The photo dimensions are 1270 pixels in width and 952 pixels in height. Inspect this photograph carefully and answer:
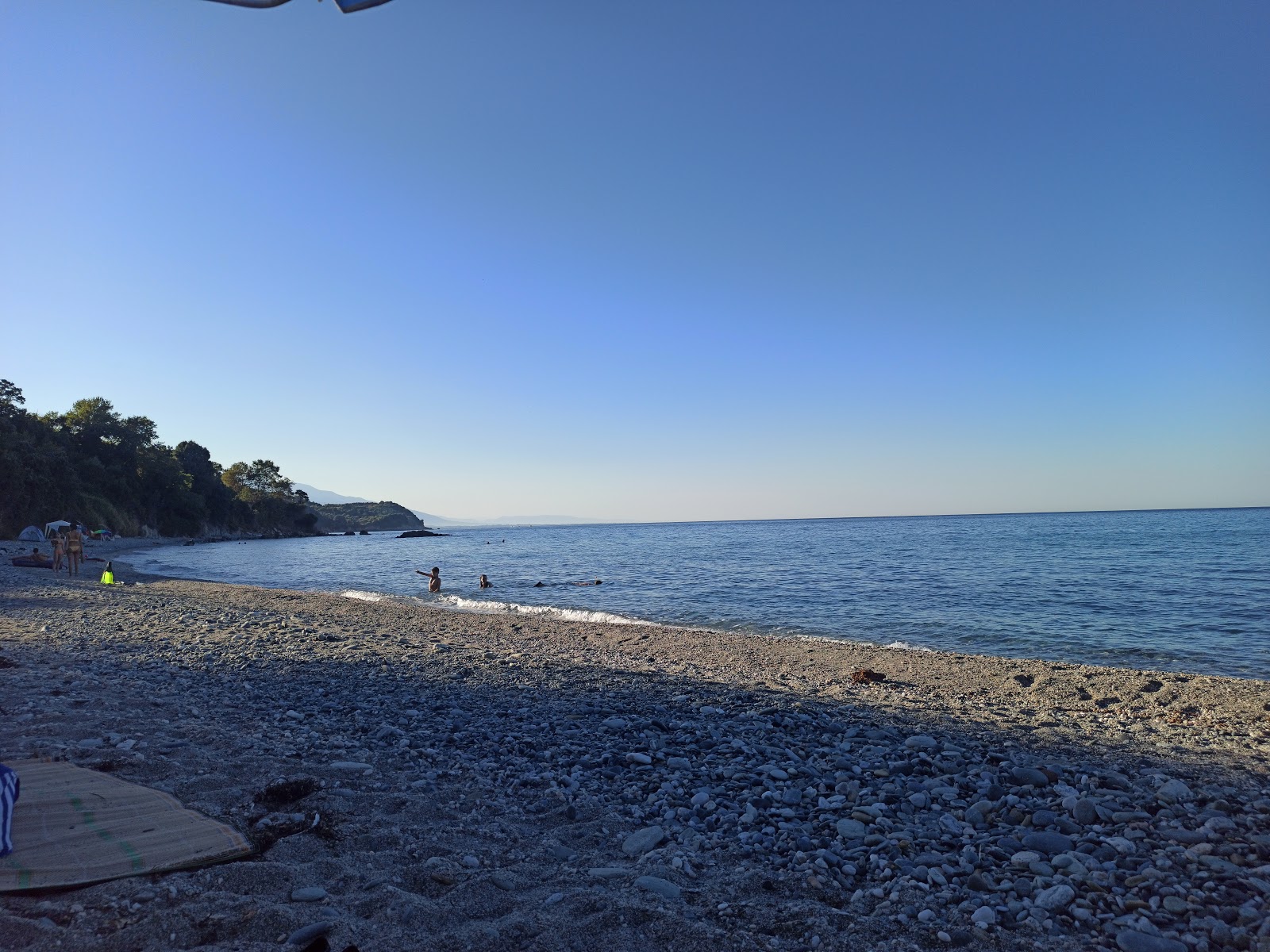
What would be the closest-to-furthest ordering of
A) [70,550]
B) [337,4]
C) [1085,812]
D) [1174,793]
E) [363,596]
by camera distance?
1. [337,4]
2. [1085,812]
3. [1174,793]
4. [363,596]
5. [70,550]

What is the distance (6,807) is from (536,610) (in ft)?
63.9

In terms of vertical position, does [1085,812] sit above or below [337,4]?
below

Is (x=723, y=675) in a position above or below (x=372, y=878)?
below

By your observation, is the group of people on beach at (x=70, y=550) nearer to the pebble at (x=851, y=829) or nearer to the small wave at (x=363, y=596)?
the small wave at (x=363, y=596)

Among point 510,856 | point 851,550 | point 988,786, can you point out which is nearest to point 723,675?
point 988,786

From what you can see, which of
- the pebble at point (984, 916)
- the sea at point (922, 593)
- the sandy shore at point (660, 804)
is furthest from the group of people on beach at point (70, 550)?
the pebble at point (984, 916)

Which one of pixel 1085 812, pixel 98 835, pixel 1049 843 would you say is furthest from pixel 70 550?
pixel 1085 812

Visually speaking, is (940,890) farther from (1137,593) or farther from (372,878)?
(1137,593)

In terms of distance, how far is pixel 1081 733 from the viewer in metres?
7.89

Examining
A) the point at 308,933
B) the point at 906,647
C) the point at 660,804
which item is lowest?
the point at 906,647

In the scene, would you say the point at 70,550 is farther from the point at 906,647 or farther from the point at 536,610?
the point at 906,647

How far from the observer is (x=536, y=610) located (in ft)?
75.8

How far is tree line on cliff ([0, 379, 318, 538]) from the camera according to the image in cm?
5703

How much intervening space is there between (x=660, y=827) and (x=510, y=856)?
118cm
